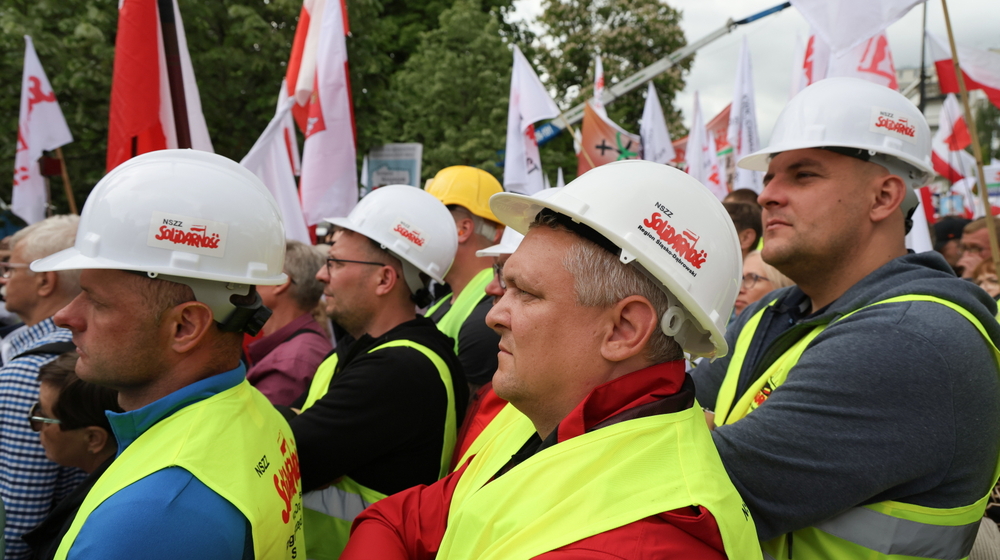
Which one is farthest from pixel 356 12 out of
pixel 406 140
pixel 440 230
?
pixel 440 230

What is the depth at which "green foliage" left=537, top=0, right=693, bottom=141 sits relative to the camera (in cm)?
3294

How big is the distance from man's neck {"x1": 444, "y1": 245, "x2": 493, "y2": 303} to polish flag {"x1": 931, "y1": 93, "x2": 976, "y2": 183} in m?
9.83

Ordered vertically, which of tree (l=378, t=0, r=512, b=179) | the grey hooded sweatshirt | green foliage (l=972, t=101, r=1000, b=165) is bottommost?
green foliage (l=972, t=101, r=1000, b=165)

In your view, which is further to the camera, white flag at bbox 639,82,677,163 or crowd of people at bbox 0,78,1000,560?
white flag at bbox 639,82,677,163

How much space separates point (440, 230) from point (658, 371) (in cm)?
236

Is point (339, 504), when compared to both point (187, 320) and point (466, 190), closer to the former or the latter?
point (187, 320)

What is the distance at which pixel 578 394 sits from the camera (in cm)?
184

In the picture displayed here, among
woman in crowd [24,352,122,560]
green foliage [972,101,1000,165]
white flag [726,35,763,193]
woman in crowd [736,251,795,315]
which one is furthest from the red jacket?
green foliage [972,101,1000,165]

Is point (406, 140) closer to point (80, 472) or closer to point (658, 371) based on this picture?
point (80, 472)

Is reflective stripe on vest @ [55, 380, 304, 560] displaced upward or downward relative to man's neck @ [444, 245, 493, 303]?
upward

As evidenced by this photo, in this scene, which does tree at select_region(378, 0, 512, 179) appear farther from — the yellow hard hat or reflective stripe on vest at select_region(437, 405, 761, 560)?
reflective stripe on vest at select_region(437, 405, 761, 560)

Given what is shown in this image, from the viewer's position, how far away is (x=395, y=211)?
3840 mm

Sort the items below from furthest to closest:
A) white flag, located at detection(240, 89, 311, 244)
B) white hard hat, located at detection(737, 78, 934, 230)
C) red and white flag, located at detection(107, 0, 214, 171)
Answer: white flag, located at detection(240, 89, 311, 244), red and white flag, located at detection(107, 0, 214, 171), white hard hat, located at detection(737, 78, 934, 230)

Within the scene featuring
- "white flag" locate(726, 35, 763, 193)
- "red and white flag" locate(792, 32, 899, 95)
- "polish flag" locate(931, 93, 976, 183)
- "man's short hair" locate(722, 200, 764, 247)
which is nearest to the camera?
"red and white flag" locate(792, 32, 899, 95)
